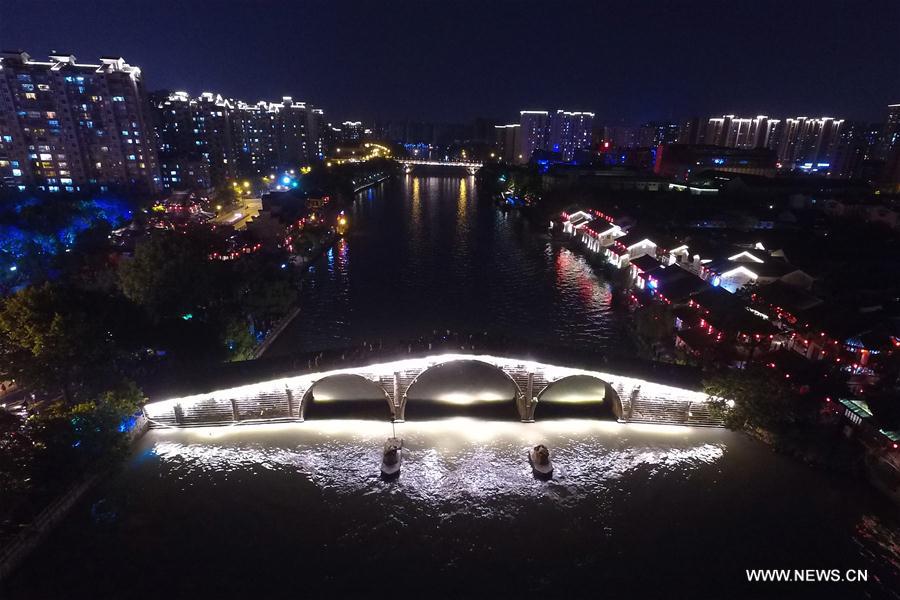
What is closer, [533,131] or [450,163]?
[533,131]

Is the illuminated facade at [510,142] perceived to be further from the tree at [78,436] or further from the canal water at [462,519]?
the tree at [78,436]

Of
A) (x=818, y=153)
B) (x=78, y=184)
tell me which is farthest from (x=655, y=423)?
(x=818, y=153)

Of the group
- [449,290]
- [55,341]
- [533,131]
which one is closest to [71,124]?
[449,290]

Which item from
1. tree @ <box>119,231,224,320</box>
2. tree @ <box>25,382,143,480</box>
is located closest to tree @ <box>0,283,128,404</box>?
tree @ <box>25,382,143,480</box>

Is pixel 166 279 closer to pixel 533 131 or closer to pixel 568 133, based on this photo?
pixel 533 131

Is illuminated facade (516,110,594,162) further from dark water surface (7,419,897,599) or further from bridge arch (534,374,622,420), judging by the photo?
dark water surface (7,419,897,599)

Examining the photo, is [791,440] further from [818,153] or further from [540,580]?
[818,153]
